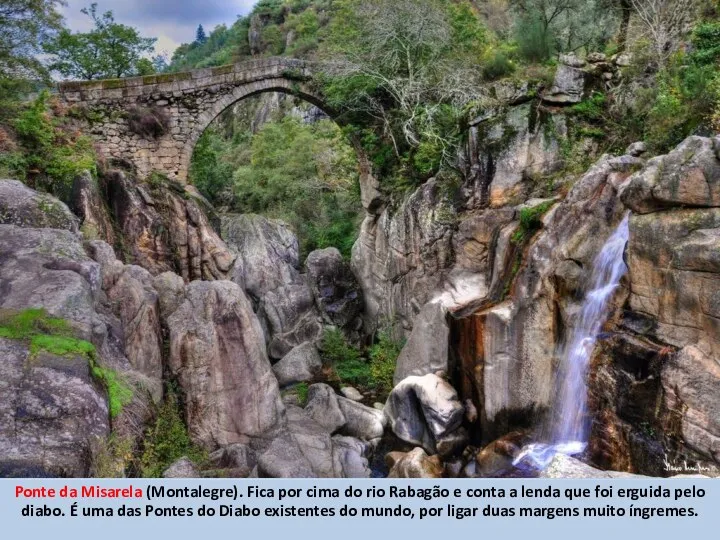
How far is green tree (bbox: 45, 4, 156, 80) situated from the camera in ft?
49.8

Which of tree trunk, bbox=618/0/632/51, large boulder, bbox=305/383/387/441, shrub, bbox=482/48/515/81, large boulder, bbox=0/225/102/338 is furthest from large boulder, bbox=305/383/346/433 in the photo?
tree trunk, bbox=618/0/632/51

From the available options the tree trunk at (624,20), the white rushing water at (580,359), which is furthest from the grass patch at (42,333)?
the tree trunk at (624,20)

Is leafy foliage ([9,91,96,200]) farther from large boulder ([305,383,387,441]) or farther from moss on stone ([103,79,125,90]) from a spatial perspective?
large boulder ([305,383,387,441])

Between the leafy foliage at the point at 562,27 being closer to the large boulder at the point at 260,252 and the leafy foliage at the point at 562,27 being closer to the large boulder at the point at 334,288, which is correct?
the large boulder at the point at 334,288

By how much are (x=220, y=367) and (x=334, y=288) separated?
7.29 metres

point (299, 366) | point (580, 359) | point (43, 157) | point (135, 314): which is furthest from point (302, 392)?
point (43, 157)

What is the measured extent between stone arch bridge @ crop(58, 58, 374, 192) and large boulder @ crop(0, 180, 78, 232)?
20.5 ft

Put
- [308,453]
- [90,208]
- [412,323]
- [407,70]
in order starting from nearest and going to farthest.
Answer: [308,453] < [90,208] < [412,323] < [407,70]

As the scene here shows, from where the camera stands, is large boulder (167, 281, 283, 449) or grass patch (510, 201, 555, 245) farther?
grass patch (510, 201, 555, 245)

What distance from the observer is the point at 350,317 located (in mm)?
15531

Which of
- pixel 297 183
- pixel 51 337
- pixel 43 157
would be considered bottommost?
pixel 51 337

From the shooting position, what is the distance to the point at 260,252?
1694 centimetres

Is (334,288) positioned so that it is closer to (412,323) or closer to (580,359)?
(412,323)
